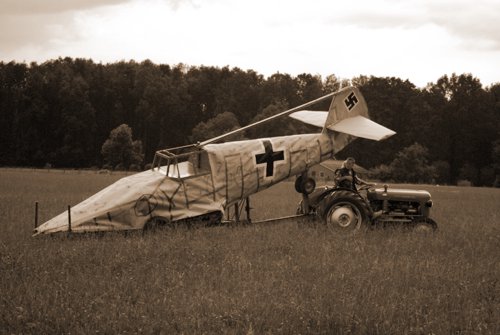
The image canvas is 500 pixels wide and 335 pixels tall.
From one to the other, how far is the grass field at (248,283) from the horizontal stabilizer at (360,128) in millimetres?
2415

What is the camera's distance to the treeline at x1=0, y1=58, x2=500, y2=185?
85.8 metres

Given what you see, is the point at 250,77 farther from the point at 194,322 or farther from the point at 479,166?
the point at 194,322

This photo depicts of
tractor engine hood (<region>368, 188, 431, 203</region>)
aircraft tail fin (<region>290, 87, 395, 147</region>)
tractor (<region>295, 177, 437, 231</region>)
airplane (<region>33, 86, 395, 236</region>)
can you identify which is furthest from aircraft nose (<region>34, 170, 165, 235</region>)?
tractor engine hood (<region>368, 188, 431, 203</region>)

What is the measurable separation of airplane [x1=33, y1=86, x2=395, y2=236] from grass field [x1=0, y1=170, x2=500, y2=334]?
0.46 meters

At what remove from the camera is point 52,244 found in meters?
11.1

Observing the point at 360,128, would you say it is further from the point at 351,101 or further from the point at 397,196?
the point at 397,196

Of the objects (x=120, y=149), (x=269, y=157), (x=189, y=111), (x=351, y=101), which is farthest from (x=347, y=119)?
(x=189, y=111)

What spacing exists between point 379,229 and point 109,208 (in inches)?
246

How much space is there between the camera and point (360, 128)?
14656mm

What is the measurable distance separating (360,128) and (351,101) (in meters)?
0.99

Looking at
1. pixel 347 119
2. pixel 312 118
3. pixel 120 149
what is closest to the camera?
pixel 347 119

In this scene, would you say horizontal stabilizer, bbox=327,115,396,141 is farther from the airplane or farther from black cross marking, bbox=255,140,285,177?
black cross marking, bbox=255,140,285,177

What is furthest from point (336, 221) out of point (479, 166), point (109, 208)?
point (479, 166)

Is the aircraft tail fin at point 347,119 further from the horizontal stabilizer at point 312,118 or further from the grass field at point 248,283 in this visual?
the grass field at point 248,283
